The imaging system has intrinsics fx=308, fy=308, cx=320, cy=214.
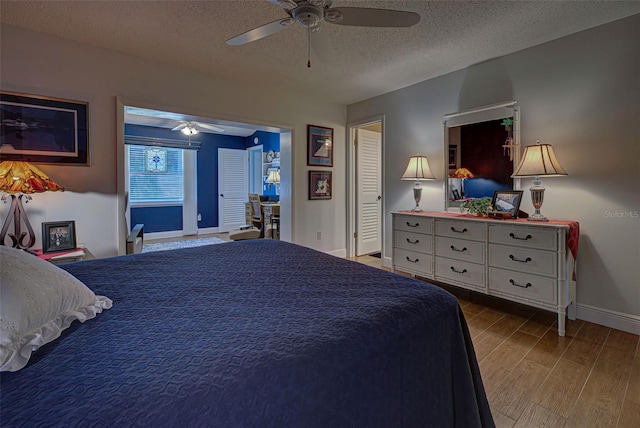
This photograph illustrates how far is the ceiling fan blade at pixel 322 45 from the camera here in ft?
6.47

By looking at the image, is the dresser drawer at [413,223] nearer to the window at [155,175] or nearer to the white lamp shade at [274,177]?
the white lamp shade at [274,177]

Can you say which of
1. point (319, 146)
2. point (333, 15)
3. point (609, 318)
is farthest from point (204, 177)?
point (609, 318)

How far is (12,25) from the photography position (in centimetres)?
249

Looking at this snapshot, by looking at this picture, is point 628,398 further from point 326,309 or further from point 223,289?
point 223,289

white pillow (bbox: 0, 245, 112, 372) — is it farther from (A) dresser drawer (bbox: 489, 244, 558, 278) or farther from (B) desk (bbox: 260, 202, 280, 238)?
(B) desk (bbox: 260, 202, 280, 238)

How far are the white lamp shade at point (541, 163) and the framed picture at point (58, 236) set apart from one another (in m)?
3.87

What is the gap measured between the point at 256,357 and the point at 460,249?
2.64 metres

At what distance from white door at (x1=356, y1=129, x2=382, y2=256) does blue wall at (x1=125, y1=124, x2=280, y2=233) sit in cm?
245

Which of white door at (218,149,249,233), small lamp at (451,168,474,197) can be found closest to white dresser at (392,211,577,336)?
small lamp at (451,168,474,197)

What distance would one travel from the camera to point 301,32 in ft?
8.37

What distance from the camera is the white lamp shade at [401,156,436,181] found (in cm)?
352

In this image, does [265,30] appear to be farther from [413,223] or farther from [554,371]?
[554,371]

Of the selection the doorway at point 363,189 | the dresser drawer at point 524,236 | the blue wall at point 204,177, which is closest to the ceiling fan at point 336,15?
the dresser drawer at point 524,236

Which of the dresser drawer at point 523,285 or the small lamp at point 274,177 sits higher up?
the small lamp at point 274,177
